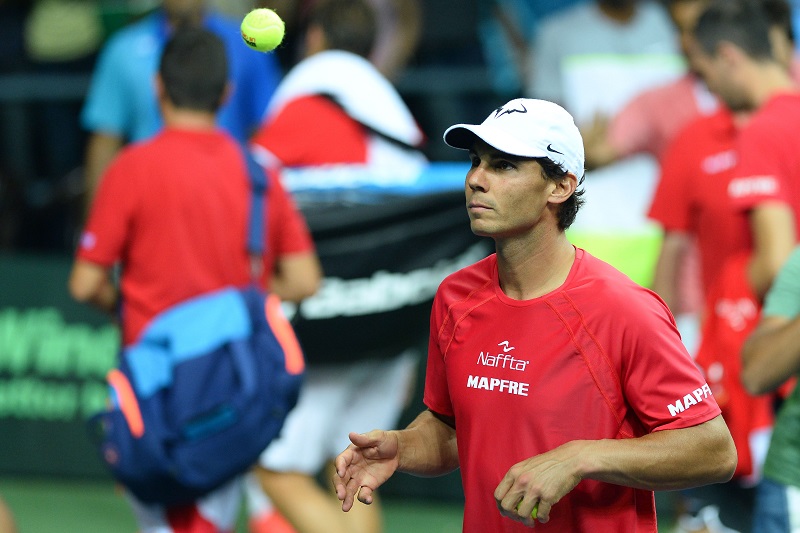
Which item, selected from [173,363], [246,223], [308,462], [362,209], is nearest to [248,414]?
[173,363]

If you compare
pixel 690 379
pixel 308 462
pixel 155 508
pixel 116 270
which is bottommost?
pixel 308 462

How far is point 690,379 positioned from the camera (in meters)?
2.91

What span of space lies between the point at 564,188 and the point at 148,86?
12.7 ft

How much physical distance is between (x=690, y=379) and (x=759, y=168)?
1864mm

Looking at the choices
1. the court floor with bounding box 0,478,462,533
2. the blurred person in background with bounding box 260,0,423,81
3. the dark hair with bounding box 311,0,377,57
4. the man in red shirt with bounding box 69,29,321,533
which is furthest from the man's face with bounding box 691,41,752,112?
the court floor with bounding box 0,478,462,533

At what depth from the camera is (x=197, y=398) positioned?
4.54 meters

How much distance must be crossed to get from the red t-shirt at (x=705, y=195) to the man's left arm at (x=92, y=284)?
7.07ft

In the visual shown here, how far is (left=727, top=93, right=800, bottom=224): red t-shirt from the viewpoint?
457cm

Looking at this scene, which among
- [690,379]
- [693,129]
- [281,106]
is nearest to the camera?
[690,379]

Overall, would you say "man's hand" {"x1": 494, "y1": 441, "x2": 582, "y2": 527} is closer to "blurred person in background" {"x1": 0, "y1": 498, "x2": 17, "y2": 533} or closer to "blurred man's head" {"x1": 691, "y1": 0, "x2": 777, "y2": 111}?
"blurred person in background" {"x1": 0, "y1": 498, "x2": 17, "y2": 533}

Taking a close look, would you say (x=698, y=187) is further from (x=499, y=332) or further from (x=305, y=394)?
(x=499, y=332)

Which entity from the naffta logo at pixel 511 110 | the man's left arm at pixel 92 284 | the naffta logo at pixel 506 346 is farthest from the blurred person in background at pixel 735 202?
the man's left arm at pixel 92 284

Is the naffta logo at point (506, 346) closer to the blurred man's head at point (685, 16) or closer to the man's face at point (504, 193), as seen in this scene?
the man's face at point (504, 193)

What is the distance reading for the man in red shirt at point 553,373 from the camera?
9.46 feet
